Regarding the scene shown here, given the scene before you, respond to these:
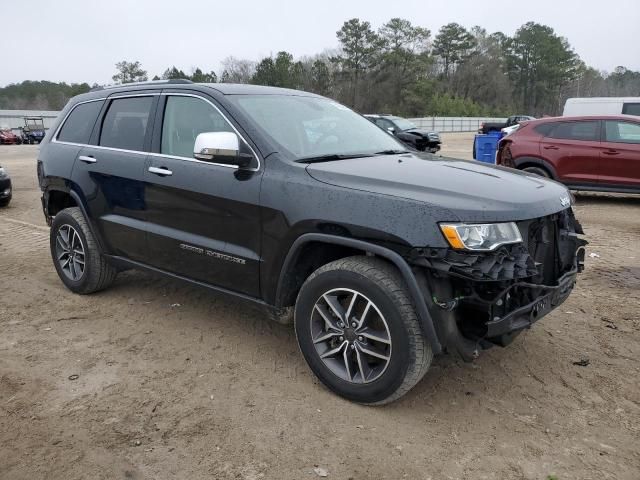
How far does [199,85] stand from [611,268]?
464 centimetres

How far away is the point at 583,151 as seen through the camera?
955cm

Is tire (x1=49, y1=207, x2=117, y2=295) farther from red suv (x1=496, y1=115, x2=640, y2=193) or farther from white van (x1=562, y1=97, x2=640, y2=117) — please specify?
white van (x1=562, y1=97, x2=640, y2=117)

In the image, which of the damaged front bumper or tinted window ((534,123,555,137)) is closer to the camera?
the damaged front bumper

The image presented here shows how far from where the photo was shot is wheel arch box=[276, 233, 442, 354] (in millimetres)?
2730

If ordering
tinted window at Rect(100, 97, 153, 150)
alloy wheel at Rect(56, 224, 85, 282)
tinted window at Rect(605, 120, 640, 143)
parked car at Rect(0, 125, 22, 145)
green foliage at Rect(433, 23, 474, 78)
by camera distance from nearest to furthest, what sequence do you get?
tinted window at Rect(100, 97, 153, 150) → alloy wheel at Rect(56, 224, 85, 282) → tinted window at Rect(605, 120, 640, 143) → parked car at Rect(0, 125, 22, 145) → green foliage at Rect(433, 23, 474, 78)

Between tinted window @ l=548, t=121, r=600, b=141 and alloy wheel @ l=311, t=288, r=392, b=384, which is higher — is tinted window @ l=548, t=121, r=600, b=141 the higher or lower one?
the higher one

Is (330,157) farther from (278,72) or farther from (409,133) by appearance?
(278,72)

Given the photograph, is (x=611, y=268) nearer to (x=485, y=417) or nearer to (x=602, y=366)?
(x=602, y=366)

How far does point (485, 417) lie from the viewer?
304 cm

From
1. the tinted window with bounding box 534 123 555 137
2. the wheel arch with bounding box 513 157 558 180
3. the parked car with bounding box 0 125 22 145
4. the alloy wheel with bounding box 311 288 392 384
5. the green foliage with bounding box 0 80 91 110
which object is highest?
the green foliage with bounding box 0 80 91 110

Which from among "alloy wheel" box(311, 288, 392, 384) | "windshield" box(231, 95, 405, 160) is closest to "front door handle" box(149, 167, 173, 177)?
"windshield" box(231, 95, 405, 160)

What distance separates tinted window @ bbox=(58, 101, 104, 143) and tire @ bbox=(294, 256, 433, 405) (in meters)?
2.76

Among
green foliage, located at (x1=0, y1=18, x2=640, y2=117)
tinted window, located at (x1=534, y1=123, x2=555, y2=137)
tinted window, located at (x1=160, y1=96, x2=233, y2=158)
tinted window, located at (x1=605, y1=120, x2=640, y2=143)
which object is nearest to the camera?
tinted window, located at (x1=160, y1=96, x2=233, y2=158)

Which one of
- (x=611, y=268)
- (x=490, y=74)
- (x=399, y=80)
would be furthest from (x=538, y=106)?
(x=611, y=268)
